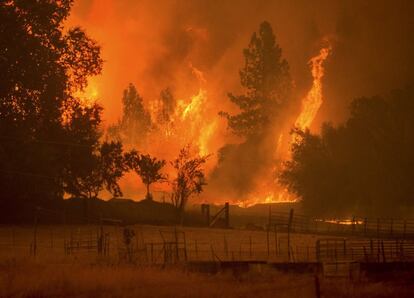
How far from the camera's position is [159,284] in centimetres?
2492

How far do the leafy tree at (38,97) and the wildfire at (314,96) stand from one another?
121 feet

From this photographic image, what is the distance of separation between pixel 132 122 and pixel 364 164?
149ft

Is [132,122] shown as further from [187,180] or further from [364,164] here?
[364,164]

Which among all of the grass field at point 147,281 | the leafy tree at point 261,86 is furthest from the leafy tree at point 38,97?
the leafy tree at point 261,86

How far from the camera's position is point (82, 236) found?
43781 millimetres

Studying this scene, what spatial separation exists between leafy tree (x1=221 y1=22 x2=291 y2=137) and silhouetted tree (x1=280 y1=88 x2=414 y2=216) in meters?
17.1

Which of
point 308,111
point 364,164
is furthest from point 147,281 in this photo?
point 308,111

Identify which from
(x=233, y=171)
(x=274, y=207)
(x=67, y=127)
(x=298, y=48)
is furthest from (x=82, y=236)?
(x=298, y=48)

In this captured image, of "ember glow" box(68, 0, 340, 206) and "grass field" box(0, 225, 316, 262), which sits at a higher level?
"ember glow" box(68, 0, 340, 206)

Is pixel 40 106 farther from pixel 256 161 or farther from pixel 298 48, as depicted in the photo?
pixel 298 48

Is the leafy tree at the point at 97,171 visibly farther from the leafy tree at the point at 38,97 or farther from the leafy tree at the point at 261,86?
the leafy tree at the point at 261,86

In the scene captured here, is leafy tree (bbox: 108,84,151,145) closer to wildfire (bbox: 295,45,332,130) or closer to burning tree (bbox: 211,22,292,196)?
burning tree (bbox: 211,22,292,196)

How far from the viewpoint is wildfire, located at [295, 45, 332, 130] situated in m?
80.2

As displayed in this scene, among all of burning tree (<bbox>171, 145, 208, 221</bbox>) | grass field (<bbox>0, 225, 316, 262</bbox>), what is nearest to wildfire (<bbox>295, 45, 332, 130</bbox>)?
burning tree (<bbox>171, 145, 208, 221</bbox>)
